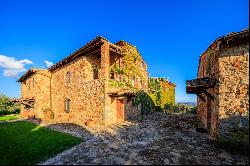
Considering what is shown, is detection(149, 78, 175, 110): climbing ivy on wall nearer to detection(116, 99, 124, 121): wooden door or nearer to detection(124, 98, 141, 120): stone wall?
detection(124, 98, 141, 120): stone wall

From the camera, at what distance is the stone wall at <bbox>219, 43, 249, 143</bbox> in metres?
8.55

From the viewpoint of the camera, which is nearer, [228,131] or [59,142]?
Answer: [228,131]

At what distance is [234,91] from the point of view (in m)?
8.85

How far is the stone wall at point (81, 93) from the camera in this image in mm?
14539

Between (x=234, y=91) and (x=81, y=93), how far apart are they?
460 inches

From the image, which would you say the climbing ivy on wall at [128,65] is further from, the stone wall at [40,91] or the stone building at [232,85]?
the stone building at [232,85]

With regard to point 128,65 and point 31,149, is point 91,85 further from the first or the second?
point 31,149

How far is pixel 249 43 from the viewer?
861 centimetres

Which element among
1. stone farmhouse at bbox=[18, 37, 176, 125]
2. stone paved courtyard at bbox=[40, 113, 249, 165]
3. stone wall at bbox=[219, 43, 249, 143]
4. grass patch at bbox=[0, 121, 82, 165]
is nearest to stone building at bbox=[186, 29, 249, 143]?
stone wall at bbox=[219, 43, 249, 143]

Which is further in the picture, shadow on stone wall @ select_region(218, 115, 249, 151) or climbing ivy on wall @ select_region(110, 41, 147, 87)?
climbing ivy on wall @ select_region(110, 41, 147, 87)

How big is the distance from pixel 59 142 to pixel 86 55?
821cm

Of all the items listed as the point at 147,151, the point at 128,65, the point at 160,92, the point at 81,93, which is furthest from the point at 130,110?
the point at 147,151

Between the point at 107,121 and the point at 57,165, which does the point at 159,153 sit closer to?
the point at 57,165

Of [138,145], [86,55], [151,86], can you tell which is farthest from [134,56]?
[138,145]
